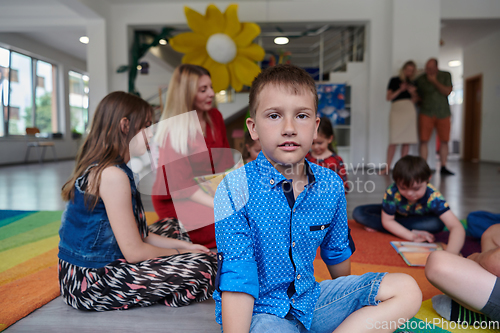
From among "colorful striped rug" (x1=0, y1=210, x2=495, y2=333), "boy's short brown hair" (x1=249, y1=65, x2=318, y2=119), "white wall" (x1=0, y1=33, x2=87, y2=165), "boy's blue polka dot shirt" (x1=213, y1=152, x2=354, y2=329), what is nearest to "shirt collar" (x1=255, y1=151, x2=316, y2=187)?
"boy's blue polka dot shirt" (x1=213, y1=152, x2=354, y2=329)

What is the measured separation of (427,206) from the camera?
1.57m

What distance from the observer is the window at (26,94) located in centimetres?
689

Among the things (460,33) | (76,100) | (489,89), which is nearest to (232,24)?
(460,33)

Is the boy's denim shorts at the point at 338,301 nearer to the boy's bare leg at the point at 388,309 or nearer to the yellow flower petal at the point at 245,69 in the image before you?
the boy's bare leg at the point at 388,309

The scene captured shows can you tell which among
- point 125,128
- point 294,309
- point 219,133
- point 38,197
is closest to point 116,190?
point 125,128

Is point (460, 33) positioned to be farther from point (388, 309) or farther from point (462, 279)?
point (388, 309)

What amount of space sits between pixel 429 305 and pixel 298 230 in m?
0.63

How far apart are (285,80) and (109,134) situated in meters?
0.62

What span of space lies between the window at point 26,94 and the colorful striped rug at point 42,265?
6.19 metres

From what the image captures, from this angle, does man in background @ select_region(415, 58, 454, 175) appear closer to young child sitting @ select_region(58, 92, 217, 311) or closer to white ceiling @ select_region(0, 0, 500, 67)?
white ceiling @ select_region(0, 0, 500, 67)

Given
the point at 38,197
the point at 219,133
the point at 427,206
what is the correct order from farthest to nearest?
the point at 38,197
the point at 219,133
the point at 427,206

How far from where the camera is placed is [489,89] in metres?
6.42

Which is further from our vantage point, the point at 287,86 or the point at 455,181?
the point at 455,181

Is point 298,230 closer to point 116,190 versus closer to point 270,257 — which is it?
point 270,257
